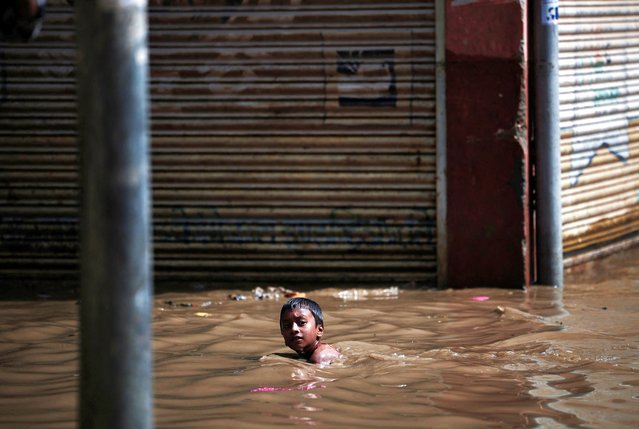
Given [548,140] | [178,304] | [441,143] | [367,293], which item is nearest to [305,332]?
[178,304]

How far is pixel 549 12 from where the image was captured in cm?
716

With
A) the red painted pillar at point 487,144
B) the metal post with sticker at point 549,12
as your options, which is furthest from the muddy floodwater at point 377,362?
the metal post with sticker at point 549,12

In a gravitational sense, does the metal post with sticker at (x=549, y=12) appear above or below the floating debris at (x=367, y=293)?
above

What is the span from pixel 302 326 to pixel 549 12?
369cm

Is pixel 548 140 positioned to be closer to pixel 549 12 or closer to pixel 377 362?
pixel 549 12

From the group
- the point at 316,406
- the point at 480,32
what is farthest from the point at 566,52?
the point at 316,406

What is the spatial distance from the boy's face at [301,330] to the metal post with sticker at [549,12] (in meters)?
3.52

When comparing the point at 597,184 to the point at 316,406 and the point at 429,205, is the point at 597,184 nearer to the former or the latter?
the point at 429,205

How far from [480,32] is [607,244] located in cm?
253

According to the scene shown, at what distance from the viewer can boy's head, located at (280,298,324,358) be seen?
4715 millimetres

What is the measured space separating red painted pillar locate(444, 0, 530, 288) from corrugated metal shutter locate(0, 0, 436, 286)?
0.20 metres

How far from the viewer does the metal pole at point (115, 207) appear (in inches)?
74.5

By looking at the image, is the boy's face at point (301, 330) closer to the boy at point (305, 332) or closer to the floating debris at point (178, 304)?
the boy at point (305, 332)

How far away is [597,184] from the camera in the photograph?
8.36 m
